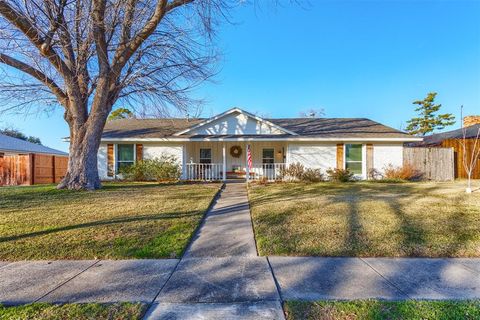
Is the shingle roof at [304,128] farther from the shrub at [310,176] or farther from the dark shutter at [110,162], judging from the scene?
the shrub at [310,176]

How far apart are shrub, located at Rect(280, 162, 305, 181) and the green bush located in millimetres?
5684

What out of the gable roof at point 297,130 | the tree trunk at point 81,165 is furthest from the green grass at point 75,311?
the gable roof at point 297,130

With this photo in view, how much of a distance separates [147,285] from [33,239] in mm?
2954

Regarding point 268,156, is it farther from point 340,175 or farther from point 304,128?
point 340,175

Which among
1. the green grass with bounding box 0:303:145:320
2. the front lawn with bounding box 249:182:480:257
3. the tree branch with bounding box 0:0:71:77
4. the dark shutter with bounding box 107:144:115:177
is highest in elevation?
the tree branch with bounding box 0:0:71:77

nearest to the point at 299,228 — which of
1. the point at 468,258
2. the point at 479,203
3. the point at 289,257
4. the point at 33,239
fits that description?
the point at 289,257

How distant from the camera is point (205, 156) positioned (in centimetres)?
1680

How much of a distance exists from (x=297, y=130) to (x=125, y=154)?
33.1 ft

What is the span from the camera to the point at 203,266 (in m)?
3.62

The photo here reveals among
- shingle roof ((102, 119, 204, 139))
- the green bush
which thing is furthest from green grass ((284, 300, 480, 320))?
shingle roof ((102, 119, 204, 139))

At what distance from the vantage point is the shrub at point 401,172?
1388 cm

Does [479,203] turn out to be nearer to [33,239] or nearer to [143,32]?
[33,239]

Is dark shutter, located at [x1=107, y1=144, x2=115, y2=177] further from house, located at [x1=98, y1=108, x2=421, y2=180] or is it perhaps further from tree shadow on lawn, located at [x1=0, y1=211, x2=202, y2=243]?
tree shadow on lawn, located at [x1=0, y1=211, x2=202, y2=243]

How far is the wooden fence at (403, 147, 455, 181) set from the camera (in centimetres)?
1464
